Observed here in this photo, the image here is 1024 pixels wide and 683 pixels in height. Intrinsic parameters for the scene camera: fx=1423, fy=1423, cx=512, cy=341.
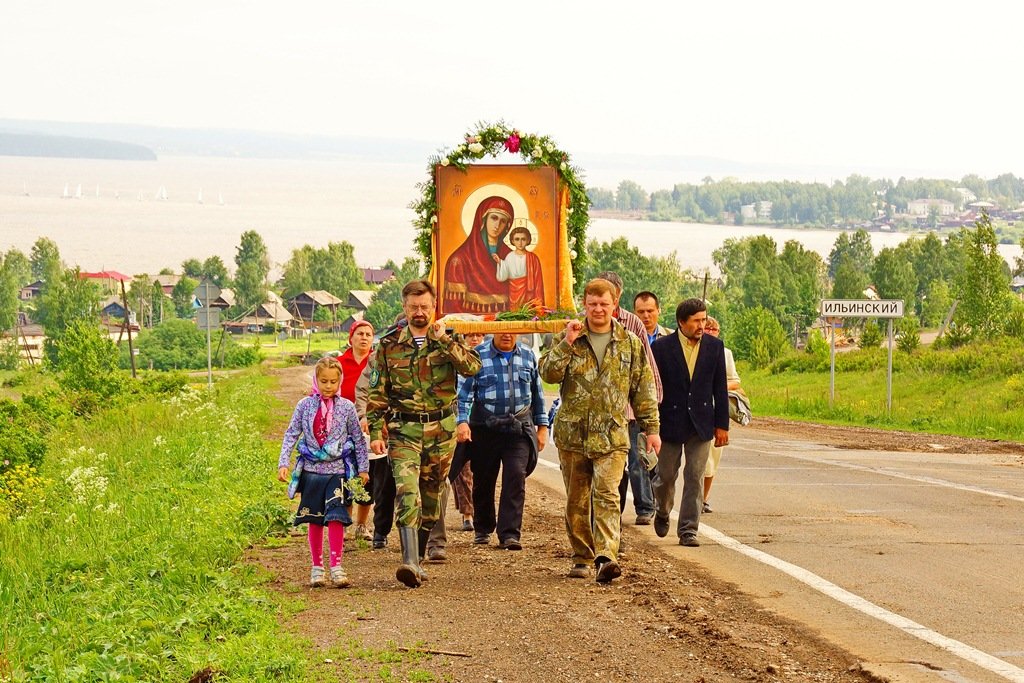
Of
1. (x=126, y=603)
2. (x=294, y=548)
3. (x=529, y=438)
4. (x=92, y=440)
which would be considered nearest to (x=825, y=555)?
(x=529, y=438)

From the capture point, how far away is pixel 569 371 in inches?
410

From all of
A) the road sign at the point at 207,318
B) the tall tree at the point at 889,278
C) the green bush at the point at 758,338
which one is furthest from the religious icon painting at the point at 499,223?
the tall tree at the point at 889,278

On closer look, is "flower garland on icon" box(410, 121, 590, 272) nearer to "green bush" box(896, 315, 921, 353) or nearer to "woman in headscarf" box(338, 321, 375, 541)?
"woman in headscarf" box(338, 321, 375, 541)

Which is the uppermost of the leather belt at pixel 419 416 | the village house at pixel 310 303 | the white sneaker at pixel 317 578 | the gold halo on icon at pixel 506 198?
the gold halo on icon at pixel 506 198

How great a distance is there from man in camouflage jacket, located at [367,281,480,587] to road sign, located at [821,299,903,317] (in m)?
21.3

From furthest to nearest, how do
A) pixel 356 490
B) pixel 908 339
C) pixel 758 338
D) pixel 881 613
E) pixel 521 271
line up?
pixel 758 338 → pixel 908 339 → pixel 521 271 → pixel 356 490 → pixel 881 613

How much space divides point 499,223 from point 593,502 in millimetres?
3049

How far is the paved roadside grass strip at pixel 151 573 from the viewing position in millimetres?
8148

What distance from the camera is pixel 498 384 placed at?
1159 centimetres

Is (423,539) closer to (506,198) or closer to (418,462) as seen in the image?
(418,462)

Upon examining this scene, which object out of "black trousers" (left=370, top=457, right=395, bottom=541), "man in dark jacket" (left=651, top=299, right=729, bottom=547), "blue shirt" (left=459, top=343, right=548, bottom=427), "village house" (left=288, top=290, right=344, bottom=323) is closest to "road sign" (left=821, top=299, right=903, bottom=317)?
"man in dark jacket" (left=651, top=299, right=729, bottom=547)

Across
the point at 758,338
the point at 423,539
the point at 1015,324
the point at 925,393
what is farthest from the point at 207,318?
the point at 758,338

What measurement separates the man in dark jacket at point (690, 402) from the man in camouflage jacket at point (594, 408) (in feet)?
4.24

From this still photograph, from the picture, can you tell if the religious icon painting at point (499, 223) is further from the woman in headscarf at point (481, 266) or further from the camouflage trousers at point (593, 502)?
the camouflage trousers at point (593, 502)
